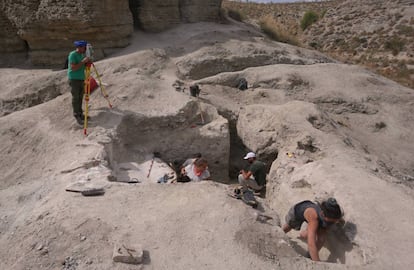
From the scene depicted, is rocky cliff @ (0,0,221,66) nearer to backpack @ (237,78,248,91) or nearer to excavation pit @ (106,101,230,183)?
backpack @ (237,78,248,91)

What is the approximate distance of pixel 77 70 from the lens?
8.01m

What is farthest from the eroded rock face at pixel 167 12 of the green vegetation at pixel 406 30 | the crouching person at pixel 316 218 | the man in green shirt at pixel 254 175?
the green vegetation at pixel 406 30

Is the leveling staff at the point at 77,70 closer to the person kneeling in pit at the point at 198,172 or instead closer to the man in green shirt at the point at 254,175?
the person kneeling in pit at the point at 198,172

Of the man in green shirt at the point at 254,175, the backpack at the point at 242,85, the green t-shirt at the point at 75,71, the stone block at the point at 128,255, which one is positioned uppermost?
the green t-shirt at the point at 75,71

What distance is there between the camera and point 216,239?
4949 mm

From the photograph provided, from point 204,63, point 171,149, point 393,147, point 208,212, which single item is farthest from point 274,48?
point 208,212

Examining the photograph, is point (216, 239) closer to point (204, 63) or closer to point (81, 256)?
point (81, 256)

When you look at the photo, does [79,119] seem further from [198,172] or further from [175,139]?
[198,172]

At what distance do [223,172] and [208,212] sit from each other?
4402mm

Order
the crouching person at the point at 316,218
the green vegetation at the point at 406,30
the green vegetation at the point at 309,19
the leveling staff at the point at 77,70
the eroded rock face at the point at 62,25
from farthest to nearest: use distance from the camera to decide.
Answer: the green vegetation at the point at 309,19 → the green vegetation at the point at 406,30 → the eroded rock face at the point at 62,25 → the leveling staff at the point at 77,70 → the crouching person at the point at 316,218

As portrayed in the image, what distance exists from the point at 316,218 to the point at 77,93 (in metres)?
6.13

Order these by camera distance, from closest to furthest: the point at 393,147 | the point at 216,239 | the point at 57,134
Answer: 1. the point at 216,239
2. the point at 57,134
3. the point at 393,147

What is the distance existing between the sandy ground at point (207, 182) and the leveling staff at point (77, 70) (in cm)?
76

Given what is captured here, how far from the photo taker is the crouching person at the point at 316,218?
203 inches
